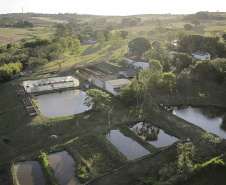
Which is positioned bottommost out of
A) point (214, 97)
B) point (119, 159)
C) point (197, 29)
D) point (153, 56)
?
point (119, 159)

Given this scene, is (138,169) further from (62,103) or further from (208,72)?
(208,72)

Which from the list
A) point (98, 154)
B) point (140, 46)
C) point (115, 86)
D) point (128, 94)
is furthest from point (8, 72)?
point (140, 46)

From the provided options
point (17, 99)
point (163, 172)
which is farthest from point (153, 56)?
point (163, 172)

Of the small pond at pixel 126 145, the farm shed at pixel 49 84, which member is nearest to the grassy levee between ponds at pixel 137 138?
the small pond at pixel 126 145

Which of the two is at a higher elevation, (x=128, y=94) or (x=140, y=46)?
(x=140, y=46)

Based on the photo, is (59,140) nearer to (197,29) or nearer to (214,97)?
(214,97)

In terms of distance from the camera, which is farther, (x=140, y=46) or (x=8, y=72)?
(x=140, y=46)
